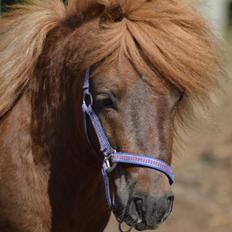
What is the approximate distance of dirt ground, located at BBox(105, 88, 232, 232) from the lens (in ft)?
24.1

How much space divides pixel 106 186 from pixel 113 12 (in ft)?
2.88

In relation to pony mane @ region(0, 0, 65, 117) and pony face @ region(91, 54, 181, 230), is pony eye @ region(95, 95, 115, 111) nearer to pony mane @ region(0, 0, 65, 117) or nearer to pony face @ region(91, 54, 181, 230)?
pony face @ region(91, 54, 181, 230)

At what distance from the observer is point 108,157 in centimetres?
369

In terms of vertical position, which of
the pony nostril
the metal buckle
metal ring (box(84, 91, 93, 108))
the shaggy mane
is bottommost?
the pony nostril

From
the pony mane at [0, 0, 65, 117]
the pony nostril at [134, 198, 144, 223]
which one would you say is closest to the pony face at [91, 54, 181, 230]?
the pony nostril at [134, 198, 144, 223]

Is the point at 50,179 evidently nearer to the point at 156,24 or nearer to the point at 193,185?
the point at 156,24

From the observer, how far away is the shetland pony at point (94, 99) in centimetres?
363

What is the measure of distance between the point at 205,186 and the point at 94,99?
187 inches

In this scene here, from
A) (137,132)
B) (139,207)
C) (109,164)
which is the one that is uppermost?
(137,132)

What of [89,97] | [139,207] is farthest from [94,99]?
[139,207]

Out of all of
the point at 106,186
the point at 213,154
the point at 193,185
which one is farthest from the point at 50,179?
the point at 213,154

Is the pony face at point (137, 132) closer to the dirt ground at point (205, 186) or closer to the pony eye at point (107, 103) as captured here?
the pony eye at point (107, 103)

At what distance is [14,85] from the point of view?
4.10 metres

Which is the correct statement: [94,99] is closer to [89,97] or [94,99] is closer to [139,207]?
[89,97]
